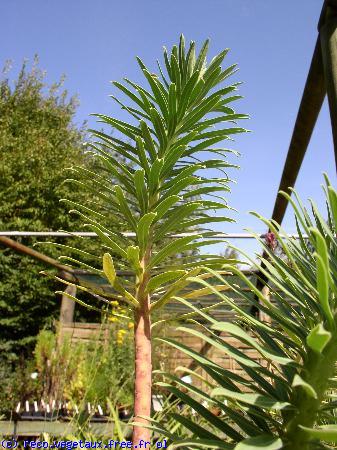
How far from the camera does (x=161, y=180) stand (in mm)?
787

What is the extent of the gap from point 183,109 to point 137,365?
20.3 inches

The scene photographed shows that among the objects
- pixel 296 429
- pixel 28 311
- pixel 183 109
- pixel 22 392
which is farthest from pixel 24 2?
pixel 296 429

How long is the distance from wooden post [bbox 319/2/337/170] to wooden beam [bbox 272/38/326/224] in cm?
8

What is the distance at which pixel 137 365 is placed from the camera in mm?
545

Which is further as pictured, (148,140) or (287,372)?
(148,140)

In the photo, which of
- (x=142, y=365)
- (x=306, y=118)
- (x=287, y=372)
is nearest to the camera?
(x=287, y=372)

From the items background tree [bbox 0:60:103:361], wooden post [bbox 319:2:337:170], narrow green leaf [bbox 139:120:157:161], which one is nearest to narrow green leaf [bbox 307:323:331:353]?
wooden post [bbox 319:2:337:170]

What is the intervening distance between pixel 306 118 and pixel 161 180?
0.28 metres

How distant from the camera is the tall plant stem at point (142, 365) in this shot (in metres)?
0.51

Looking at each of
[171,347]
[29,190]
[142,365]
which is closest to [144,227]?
[142,365]

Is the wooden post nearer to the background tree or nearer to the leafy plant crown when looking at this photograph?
the leafy plant crown

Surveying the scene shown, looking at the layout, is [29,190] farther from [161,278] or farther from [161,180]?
[161,278]

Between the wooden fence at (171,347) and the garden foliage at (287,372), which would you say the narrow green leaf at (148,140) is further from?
the wooden fence at (171,347)

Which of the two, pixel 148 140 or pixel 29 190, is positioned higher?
pixel 29 190
